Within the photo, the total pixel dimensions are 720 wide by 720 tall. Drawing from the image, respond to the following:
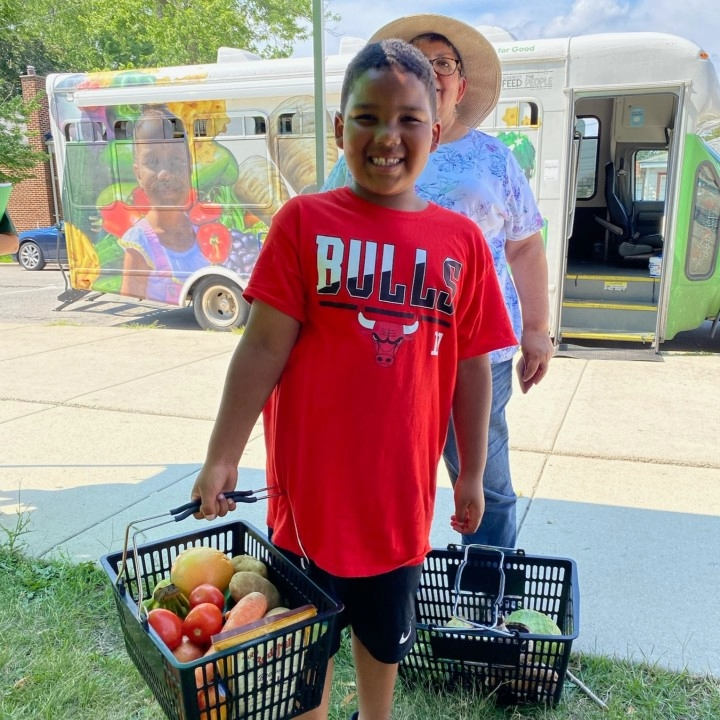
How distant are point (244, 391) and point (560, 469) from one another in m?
3.13

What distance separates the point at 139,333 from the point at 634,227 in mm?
6756

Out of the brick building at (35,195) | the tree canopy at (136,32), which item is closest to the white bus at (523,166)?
the tree canopy at (136,32)

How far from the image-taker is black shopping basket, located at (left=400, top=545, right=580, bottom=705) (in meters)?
2.08

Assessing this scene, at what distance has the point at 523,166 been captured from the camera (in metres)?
6.95

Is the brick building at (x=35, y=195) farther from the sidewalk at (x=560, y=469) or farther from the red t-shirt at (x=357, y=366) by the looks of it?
the red t-shirt at (x=357, y=366)

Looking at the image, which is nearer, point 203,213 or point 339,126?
point 339,126

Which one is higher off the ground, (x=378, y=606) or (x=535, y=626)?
(x=378, y=606)

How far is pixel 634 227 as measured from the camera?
9461mm

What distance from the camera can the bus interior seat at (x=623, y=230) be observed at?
344 inches

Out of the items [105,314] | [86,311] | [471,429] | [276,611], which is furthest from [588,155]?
[276,611]

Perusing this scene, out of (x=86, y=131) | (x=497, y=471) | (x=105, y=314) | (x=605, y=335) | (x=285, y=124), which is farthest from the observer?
(x=105, y=314)

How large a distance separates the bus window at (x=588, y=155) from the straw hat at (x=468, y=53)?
7.41 metres

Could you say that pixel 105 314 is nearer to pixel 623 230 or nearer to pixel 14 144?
pixel 623 230

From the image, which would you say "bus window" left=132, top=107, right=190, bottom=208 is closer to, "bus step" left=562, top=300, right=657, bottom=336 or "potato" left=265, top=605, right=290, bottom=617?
"bus step" left=562, top=300, right=657, bottom=336
